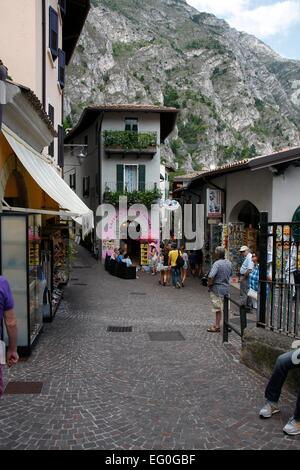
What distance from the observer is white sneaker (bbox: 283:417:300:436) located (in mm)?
4488

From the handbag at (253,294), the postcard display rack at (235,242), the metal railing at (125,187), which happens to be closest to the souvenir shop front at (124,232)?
the metal railing at (125,187)

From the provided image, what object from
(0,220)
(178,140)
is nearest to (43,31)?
(0,220)

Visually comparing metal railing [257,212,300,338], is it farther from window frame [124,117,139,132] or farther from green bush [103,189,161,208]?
window frame [124,117,139,132]

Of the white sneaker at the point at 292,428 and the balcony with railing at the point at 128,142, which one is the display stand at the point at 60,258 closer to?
the white sneaker at the point at 292,428

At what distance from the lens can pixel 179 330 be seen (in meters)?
9.70

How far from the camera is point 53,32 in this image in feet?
→ 47.0

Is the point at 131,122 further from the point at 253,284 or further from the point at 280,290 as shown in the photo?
the point at 280,290

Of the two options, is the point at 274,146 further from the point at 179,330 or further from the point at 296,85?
the point at 179,330

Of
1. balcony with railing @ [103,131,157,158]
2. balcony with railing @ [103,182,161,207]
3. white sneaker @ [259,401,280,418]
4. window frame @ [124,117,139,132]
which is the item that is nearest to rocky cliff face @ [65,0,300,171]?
window frame @ [124,117,139,132]

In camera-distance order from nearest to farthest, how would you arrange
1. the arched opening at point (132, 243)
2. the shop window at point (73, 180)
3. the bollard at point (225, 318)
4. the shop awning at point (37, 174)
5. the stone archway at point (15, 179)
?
the shop awning at point (37, 174), the stone archway at point (15, 179), the bollard at point (225, 318), the arched opening at point (132, 243), the shop window at point (73, 180)

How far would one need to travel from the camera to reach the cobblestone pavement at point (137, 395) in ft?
14.5

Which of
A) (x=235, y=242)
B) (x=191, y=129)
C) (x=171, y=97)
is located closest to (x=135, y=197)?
(x=235, y=242)

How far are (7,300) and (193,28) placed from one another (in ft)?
546

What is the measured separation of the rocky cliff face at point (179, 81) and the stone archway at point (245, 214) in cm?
6570
